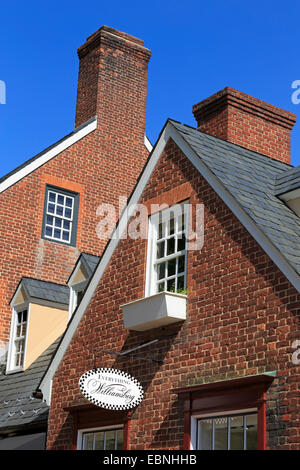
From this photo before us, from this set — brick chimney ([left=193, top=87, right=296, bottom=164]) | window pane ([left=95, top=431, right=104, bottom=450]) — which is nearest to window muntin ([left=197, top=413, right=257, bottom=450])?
window pane ([left=95, top=431, right=104, bottom=450])

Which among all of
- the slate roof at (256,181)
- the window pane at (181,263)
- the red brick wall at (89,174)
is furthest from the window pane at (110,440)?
the red brick wall at (89,174)

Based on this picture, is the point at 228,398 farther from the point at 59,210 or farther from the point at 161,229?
the point at 59,210

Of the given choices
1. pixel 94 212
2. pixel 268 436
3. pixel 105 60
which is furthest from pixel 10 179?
pixel 268 436

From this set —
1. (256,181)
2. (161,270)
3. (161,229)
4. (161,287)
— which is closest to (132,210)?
(161,229)

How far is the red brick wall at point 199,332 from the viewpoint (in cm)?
998

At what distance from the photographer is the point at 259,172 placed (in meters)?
13.3

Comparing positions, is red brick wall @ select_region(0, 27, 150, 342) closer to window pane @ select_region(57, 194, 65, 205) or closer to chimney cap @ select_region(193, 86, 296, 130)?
window pane @ select_region(57, 194, 65, 205)

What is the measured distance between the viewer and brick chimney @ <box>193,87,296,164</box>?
1680 centimetres

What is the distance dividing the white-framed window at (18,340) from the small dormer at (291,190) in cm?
797

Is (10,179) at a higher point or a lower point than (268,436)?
higher

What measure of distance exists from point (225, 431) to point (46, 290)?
354 inches

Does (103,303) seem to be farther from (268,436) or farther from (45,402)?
(268,436)

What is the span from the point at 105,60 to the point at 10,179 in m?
5.17
